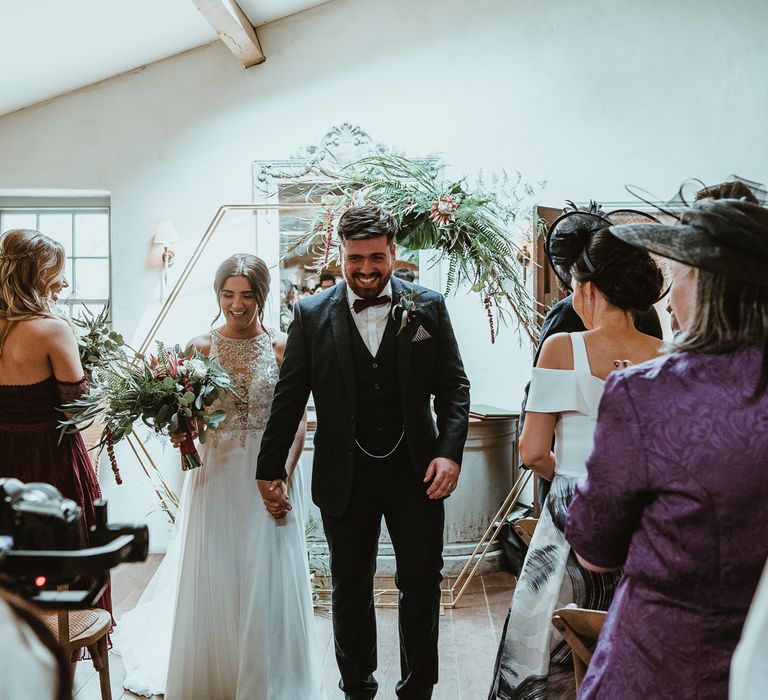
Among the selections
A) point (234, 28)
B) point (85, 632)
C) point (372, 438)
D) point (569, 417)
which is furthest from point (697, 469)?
point (234, 28)

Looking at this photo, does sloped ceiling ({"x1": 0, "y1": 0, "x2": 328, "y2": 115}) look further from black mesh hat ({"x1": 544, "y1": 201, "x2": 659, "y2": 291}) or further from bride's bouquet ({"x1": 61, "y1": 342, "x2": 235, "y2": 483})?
black mesh hat ({"x1": 544, "y1": 201, "x2": 659, "y2": 291})

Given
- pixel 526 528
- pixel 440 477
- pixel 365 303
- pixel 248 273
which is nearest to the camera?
pixel 526 528

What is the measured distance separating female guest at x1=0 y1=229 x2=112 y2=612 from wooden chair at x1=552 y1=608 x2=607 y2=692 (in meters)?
2.07

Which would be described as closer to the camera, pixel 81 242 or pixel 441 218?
pixel 441 218

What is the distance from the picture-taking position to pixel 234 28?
521cm

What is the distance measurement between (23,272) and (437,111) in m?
3.52

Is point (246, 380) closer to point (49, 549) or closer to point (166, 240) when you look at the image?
point (49, 549)

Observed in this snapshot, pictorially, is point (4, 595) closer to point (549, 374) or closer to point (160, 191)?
point (549, 374)

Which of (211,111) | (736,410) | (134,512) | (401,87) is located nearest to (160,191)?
(211,111)

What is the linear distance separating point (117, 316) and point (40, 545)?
5.19 metres

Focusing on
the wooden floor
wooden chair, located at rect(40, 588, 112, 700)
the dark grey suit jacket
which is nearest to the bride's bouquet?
the dark grey suit jacket

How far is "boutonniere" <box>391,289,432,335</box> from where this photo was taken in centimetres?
289

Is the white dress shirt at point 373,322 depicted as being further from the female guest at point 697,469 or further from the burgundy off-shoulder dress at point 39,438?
the female guest at point 697,469

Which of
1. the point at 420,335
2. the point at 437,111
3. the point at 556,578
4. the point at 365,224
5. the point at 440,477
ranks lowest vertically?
the point at 556,578
